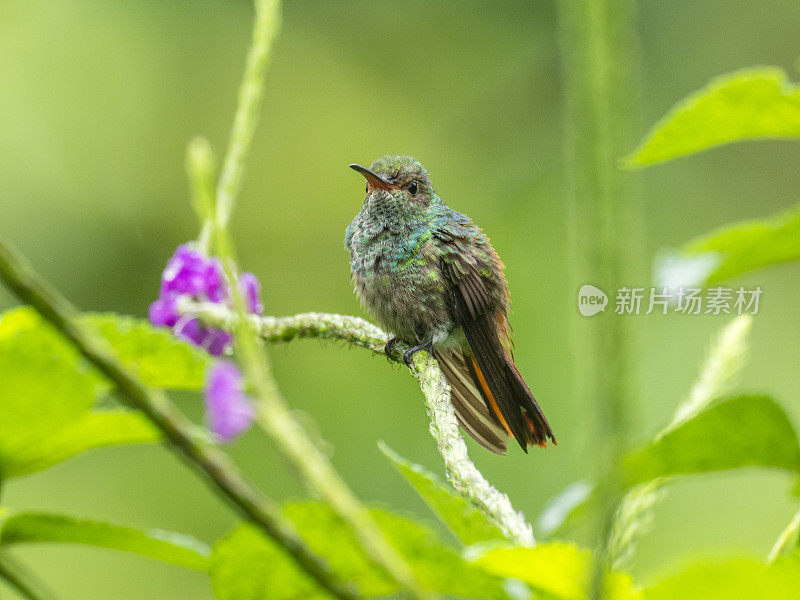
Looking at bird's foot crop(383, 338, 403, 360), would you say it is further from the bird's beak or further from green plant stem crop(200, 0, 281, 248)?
green plant stem crop(200, 0, 281, 248)

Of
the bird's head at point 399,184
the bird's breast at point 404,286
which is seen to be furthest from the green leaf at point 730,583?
the bird's head at point 399,184

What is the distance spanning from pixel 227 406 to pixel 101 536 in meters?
0.22

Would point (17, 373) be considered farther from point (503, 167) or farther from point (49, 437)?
point (503, 167)

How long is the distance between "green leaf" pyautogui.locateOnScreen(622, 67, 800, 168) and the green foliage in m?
0.32

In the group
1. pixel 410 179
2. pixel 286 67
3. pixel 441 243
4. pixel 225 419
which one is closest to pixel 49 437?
pixel 225 419

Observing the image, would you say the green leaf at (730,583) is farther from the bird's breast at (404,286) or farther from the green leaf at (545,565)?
the bird's breast at (404,286)

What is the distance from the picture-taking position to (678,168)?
278 inches

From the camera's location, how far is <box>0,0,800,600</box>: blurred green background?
5.35m

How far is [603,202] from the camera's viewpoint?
0.81 ft

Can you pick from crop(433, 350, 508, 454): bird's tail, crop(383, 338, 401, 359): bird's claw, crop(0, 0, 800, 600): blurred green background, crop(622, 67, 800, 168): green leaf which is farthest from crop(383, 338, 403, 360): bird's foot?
crop(0, 0, 800, 600): blurred green background

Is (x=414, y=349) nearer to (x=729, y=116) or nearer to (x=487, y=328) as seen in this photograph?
(x=487, y=328)

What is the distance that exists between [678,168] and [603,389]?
7216 mm

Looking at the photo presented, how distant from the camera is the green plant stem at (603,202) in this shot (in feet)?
0.81

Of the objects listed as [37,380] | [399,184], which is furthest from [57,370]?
[399,184]
